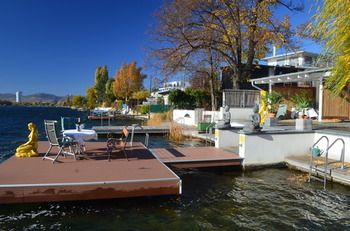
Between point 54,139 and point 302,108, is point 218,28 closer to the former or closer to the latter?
point 302,108

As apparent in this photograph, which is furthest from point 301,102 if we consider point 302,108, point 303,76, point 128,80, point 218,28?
point 128,80

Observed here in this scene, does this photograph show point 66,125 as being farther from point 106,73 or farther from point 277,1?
point 106,73

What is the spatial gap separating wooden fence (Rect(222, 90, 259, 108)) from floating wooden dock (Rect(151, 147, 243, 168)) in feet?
30.8

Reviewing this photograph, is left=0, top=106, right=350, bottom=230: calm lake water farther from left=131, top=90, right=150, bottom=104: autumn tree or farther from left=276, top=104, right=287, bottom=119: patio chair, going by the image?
left=131, top=90, right=150, bottom=104: autumn tree

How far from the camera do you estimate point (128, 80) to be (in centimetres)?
6272

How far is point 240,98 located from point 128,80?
1746 inches

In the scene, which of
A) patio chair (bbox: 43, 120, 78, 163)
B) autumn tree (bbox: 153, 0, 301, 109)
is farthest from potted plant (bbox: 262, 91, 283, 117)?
patio chair (bbox: 43, 120, 78, 163)

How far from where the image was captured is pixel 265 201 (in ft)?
24.8

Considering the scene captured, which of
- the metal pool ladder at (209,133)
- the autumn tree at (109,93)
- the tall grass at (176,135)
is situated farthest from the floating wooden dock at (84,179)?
the autumn tree at (109,93)

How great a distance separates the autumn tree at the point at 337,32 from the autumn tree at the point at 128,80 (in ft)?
196

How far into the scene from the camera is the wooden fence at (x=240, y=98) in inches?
810

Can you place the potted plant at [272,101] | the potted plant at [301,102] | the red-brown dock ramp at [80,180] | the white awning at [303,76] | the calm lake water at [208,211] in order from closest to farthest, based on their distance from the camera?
the calm lake water at [208,211] < the red-brown dock ramp at [80,180] < the white awning at [303,76] < the potted plant at [301,102] < the potted plant at [272,101]

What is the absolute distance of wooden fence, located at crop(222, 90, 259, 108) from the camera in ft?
67.5

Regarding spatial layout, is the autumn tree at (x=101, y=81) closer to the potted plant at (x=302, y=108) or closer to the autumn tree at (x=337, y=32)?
the potted plant at (x=302, y=108)
